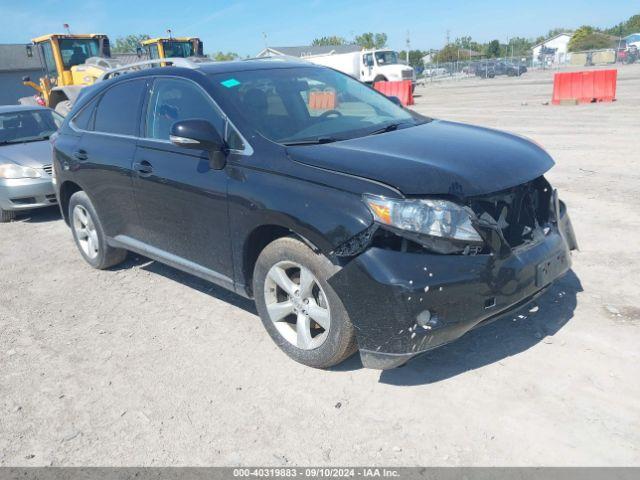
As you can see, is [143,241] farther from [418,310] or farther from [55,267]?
[418,310]

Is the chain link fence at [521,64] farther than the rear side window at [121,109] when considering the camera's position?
Yes

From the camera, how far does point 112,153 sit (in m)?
4.77

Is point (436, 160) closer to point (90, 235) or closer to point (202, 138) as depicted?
point (202, 138)

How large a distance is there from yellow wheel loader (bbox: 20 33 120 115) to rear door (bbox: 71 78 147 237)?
10.7m

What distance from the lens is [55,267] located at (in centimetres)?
594

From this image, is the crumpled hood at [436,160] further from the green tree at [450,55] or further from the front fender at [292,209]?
the green tree at [450,55]

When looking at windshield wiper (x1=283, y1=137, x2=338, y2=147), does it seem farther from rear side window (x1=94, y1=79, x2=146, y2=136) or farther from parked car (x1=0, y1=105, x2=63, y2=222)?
parked car (x1=0, y1=105, x2=63, y2=222)

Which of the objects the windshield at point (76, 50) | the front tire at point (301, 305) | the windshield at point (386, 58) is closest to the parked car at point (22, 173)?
the front tire at point (301, 305)

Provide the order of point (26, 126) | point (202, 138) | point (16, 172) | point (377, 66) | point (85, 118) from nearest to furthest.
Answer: point (202, 138) → point (85, 118) → point (16, 172) → point (26, 126) → point (377, 66)

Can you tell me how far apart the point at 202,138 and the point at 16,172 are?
535cm

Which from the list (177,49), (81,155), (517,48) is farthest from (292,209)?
(517,48)

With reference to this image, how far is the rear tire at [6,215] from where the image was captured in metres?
8.05

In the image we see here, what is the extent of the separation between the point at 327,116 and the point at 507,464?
262cm

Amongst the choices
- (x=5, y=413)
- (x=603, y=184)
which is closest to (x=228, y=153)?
(x=5, y=413)
